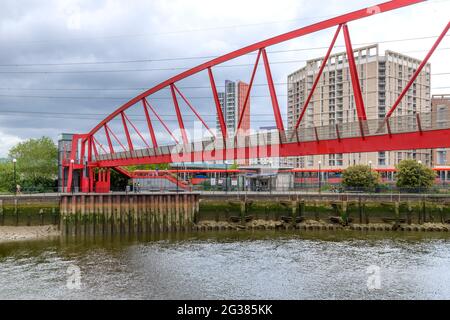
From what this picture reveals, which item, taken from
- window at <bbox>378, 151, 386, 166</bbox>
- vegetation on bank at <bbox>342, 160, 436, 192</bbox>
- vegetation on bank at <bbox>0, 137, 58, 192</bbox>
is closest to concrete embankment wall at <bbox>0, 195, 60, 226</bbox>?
vegetation on bank at <bbox>0, 137, 58, 192</bbox>

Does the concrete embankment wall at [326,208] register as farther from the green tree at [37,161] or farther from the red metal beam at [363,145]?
the green tree at [37,161]

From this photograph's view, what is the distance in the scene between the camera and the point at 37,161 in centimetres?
7350

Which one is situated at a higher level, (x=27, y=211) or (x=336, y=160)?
(x=336, y=160)

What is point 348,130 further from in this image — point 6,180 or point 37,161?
point 37,161

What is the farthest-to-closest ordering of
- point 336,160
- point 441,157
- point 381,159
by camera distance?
point 336,160 → point 381,159 → point 441,157

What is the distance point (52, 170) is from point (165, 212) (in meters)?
40.3

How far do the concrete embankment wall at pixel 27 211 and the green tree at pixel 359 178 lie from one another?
38.8 m

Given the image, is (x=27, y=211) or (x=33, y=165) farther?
(x=33, y=165)

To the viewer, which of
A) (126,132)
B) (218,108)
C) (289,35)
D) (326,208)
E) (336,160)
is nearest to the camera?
(289,35)

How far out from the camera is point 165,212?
42906 millimetres

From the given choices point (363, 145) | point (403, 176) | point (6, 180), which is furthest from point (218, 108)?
point (6, 180)

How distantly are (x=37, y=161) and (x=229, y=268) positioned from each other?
57881mm
